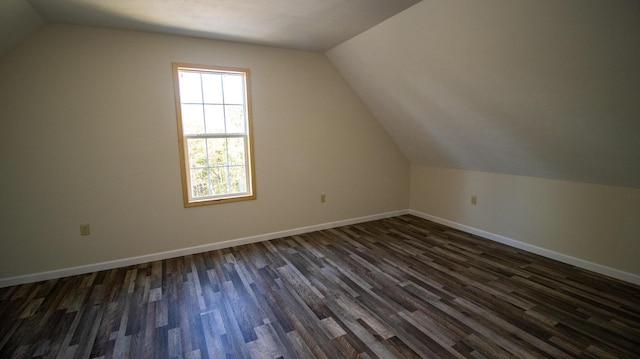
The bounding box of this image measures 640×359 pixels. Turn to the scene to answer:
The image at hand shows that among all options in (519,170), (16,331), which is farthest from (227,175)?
(519,170)

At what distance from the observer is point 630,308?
7.11ft

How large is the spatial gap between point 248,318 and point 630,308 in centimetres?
289

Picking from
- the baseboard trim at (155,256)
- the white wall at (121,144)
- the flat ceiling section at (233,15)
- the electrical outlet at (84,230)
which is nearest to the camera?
the flat ceiling section at (233,15)

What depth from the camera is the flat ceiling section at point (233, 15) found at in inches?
86.9

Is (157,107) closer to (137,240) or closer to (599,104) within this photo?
(137,240)

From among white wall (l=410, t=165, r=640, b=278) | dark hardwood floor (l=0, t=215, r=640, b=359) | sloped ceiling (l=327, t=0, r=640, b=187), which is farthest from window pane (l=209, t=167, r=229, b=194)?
white wall (l=410, t=165, r=640, b=278)

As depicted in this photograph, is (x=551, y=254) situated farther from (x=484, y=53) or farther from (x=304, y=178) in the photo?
(x=304, y=178)

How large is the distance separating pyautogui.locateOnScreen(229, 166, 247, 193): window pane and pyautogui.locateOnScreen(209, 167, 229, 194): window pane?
70 millimetres

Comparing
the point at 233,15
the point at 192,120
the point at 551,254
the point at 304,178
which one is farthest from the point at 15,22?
the point at 551,254

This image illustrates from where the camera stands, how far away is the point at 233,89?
334 centimetres

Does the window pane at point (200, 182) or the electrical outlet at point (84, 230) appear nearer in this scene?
the electrical outlet at point (84, 230)

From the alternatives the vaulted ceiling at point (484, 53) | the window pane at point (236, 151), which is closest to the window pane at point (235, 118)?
the window pane at point (236, 151)

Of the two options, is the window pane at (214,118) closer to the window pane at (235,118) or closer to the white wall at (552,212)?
the window pane at (235,118)

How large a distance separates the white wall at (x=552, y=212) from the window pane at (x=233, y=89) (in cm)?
296
